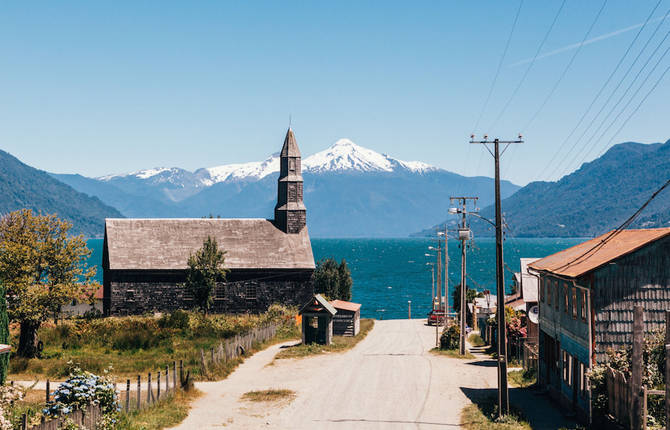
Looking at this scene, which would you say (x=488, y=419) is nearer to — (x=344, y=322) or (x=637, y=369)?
(x=637, y=369)

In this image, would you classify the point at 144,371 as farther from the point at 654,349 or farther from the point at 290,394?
the point at 654,349

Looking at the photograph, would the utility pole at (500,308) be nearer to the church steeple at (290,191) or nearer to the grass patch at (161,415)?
the grass patch at (161,415)

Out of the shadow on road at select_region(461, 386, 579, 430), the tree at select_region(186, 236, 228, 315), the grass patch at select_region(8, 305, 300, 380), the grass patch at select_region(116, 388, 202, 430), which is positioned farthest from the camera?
the tree at select_region(186, 236, 228, 315)

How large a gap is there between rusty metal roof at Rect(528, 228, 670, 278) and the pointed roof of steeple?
41.5 m

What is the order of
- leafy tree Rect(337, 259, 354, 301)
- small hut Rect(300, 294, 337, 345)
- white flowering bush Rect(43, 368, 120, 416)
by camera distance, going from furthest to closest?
leafy tree Rect(337, 259, 354, 301) → small hut Rect(300, 294, 337, 345) → white flowering bush Rect(43, 368, 120, 416)

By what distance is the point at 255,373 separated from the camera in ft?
130

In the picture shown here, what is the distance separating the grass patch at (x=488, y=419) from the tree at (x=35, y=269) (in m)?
24.6

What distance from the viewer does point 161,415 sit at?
27.0 m

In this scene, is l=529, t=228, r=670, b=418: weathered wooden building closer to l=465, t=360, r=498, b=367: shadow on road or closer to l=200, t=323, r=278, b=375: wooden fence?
l=465, t=360, r=498, b=367: shadow on road

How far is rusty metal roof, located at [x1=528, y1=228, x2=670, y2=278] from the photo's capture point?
26.0m

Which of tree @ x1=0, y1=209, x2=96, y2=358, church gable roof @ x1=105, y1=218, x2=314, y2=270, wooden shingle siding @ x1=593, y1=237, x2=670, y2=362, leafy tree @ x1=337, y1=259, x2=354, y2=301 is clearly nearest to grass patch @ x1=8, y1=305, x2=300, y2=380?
tree @ x1=0, y1=209, x2=96, y2=358

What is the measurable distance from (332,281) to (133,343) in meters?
44.3

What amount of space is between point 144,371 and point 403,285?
14962 centimetres

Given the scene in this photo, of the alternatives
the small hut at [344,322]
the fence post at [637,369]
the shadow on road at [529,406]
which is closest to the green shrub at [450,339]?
the small hut at [344,322]
